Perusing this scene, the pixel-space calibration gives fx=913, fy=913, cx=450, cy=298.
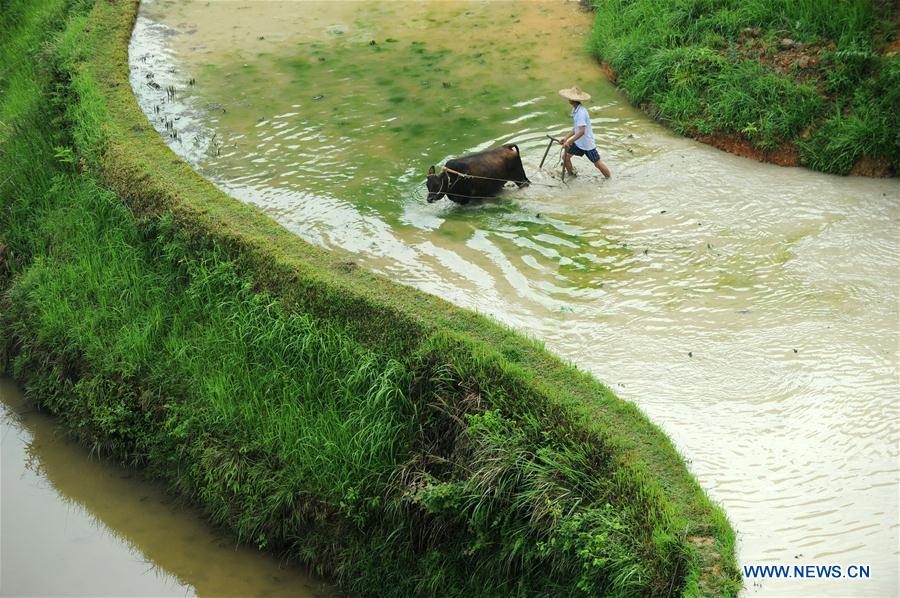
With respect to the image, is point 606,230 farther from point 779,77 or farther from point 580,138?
point 779,77

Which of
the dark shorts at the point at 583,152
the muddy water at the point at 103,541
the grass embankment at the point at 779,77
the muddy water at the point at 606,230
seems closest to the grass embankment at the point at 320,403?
the muddy water at the point at 103,541

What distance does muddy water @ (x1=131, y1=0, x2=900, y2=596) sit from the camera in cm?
639

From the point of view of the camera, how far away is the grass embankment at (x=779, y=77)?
10.2 m

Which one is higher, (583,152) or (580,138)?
(580,138)

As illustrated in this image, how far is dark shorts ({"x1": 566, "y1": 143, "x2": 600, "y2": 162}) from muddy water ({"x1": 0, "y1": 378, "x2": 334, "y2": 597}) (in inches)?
223

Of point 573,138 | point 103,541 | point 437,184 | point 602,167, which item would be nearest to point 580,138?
point 573,138

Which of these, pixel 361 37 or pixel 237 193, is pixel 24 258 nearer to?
pixel 237 193

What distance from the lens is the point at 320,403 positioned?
7438mm

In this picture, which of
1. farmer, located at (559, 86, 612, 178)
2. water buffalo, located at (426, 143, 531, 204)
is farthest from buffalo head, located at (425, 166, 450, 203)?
farmer, located at (559, 86, 612, 178)

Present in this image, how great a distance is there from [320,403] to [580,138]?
15.2 ft

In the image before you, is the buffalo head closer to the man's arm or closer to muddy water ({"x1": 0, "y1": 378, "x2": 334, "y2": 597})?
the man's arm

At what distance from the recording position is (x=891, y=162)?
10.0 m

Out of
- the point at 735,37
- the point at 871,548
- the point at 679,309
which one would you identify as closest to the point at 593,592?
the point at 871,548

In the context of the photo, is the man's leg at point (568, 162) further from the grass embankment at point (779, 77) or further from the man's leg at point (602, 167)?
the grass embankment at point (779, 77)
